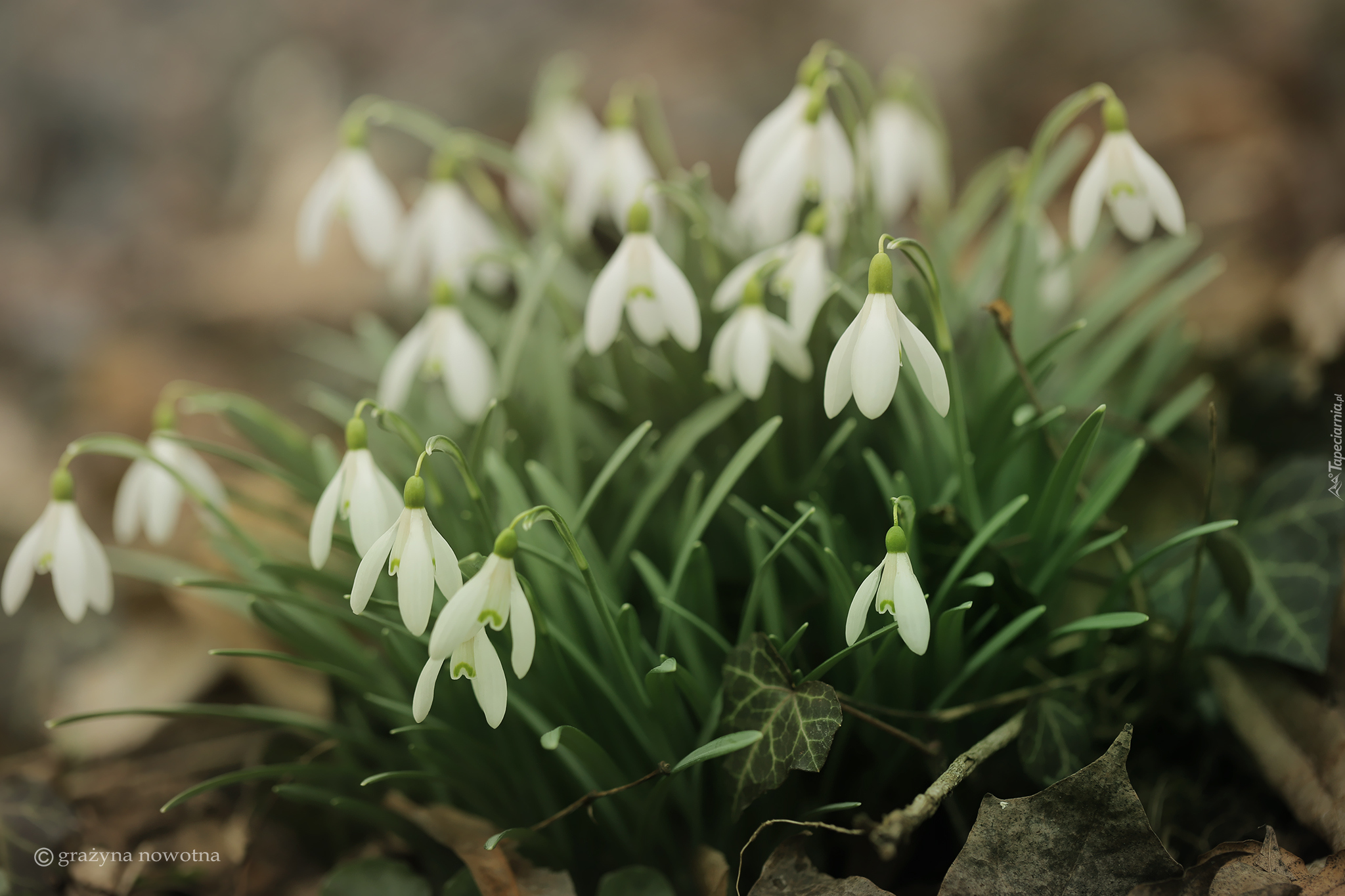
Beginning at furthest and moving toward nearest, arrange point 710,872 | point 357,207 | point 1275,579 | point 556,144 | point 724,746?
point 556,144 < point 357,207 < point 1275,579 < point 710,872 < point 724,746

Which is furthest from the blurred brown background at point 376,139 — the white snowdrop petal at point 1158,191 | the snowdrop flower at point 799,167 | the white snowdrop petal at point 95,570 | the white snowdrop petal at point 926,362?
the white snowdrop petal at point 926,362

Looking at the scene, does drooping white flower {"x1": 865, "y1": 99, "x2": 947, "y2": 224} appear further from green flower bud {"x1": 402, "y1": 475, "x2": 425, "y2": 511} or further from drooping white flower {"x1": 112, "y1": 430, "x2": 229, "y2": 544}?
drooping white flower {"x1": 112, "y1": 430, "x2": 229, "y2": 544}

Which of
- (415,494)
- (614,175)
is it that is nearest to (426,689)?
(415,494)

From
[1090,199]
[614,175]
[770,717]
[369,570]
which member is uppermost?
[614,175]

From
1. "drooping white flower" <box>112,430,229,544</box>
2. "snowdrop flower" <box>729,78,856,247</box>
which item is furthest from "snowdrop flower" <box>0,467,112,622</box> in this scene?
"snowdrop flower" <box>729,78,856,247</box>

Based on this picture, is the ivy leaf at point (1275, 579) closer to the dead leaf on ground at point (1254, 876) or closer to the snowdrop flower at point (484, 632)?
the dead leaf on ground at point (1254, 876)

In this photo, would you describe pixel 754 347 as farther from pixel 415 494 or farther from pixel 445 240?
pixel 445 240

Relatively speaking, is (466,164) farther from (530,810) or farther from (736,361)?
(530,810)
